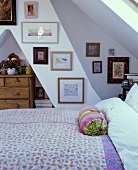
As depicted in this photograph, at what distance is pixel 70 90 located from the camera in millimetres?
3432

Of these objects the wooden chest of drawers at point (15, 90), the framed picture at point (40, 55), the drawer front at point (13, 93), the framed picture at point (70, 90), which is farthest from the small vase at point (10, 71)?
the framed picture at point (70, 90)

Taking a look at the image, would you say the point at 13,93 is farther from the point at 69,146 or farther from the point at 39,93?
the point at 69,146

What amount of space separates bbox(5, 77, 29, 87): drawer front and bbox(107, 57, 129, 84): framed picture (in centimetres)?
134

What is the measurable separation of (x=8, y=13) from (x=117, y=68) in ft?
6.05

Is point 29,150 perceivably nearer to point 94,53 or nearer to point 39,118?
point 39,118

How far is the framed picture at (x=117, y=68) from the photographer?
12.2ft

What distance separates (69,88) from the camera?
11.2 feet

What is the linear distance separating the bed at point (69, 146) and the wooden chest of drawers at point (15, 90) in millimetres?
1473

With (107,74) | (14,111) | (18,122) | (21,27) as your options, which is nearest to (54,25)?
(21,27)

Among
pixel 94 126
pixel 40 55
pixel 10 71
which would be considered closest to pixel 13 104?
pixel 10 71

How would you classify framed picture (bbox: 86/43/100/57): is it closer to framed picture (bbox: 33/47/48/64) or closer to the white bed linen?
framed picture (bbox: 33/47/48/64)

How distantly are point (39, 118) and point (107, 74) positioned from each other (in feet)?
6.39

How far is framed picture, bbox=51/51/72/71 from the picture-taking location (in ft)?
11.1

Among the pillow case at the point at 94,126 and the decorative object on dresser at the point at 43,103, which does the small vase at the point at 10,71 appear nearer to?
the decorative object on dresser at the point at 43,103
